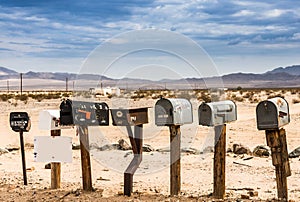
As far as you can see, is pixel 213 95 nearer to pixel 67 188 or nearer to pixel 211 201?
pixel 211 201

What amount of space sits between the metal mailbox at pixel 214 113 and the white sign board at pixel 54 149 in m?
2.07

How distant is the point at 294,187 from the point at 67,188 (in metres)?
3.34

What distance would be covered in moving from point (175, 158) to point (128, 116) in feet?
2.78

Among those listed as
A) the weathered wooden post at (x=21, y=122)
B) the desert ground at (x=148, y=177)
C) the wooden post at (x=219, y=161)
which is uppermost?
the weathered wooden post at (x=21, y=122)

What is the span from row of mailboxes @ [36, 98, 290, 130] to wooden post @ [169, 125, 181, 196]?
6.4 inches

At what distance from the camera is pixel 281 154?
594 cm

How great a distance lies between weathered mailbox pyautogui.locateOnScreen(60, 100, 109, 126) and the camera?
6.60 m

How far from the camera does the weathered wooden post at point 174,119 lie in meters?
6.25

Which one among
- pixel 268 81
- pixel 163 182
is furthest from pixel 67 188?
pixel 268 81

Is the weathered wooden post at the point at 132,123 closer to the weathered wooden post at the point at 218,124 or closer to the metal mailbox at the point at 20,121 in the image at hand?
the weathered wooden post at the point at 218,124

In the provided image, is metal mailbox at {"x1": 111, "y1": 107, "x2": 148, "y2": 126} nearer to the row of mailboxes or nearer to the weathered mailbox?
the row of mailboxes

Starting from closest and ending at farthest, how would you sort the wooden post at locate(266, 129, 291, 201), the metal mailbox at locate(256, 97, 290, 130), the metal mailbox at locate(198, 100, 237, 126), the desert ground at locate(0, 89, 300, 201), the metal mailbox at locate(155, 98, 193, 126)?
the metal mailbox at locate(256, 97, 290, 130) → the wooden post at locate(266, 129, 291, 201) → the metal mailbox at locate(198, 100, 237, 126) → the metal mailbox at locate(155, 98, 193, 126) → the desert ground at locate(0, 89, 300, 201)

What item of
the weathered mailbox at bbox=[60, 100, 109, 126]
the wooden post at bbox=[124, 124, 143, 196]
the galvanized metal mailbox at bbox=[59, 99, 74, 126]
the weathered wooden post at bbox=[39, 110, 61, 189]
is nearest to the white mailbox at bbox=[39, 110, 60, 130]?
the weathered wooden post at bbox=[39, 110, 61, 189]

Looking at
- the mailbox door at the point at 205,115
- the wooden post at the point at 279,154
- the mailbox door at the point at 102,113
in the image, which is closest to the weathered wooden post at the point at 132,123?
the mailbox door at the point at 102,113
